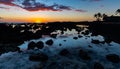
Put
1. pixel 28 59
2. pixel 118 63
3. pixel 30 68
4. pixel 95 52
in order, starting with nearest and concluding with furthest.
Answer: pixel 30 68 → pixel 118 63 → pixel 28 59 → pixel 95 52

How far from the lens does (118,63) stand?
22922 millimetres

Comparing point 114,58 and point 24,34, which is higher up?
point 24,34

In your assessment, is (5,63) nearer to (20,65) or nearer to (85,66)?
(20,65)

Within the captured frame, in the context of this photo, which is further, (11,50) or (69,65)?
(11,50)

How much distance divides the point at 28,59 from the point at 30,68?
3660 mm

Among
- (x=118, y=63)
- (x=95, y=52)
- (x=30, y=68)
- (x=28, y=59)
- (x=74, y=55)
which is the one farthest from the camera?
(x=95, y=52)

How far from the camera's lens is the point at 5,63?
23.4 meters

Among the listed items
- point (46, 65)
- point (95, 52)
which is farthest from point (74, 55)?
point (46, 65)

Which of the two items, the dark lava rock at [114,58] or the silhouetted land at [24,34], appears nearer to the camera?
the dark lava rock at [114,58]

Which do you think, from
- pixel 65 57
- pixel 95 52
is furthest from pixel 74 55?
pixel 95 52

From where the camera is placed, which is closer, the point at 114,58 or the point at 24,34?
the point at 114,58

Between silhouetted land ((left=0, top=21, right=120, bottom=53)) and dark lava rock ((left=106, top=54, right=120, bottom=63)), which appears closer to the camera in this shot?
dark lava rock ((left=106, top=54, right=120, bottom=63))

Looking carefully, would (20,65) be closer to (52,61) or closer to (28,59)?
(28,59)

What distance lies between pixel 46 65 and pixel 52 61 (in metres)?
1.94
